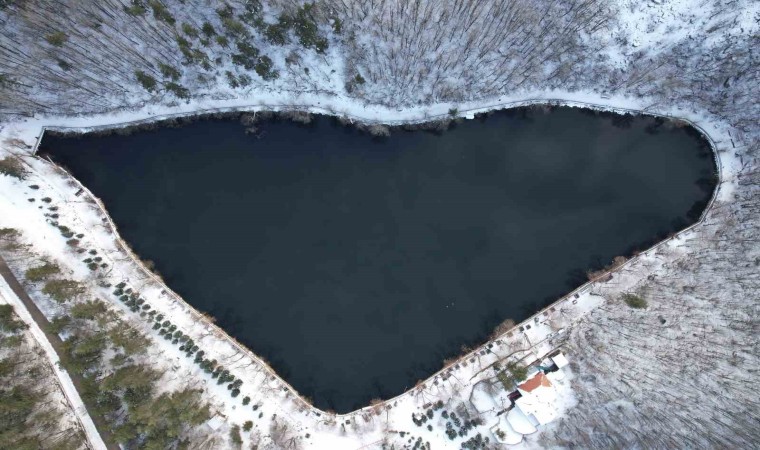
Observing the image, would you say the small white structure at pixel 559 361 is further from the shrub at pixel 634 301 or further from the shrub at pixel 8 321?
the shrub at pixel 8 321

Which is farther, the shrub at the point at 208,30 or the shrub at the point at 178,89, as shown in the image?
the shrub at the point at 178,89

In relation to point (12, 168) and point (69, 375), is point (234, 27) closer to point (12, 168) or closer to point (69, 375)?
point (12, 168)

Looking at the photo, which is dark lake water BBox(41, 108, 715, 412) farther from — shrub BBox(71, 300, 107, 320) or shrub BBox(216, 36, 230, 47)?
shrub BBox(216, 36, 230, 47)

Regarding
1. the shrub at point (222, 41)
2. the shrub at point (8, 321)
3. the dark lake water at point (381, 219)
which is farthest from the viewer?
the dark lake water at point (381, 219)

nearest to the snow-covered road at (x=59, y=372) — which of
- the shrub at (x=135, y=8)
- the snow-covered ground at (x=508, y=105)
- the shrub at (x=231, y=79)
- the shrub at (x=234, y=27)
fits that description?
the snow-covered ground at (x=508, y=105)

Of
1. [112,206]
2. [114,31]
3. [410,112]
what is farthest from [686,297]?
[114,31]

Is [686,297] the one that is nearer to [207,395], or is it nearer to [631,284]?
[631,284]
